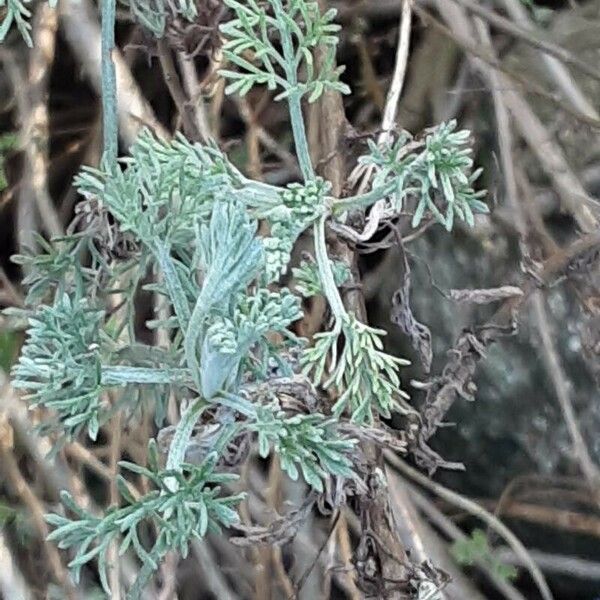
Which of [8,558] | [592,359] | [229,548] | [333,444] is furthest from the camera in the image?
[229,548]

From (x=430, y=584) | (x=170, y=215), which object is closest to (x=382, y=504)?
(x=430, y=584)

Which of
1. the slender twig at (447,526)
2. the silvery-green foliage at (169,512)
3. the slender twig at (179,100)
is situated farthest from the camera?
the slender twig at (447,526)

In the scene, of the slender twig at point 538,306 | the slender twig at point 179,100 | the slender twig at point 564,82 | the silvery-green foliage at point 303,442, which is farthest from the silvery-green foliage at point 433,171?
the slender twig at point 564,82

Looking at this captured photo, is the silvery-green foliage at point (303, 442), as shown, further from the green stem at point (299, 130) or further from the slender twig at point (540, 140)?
the slender twig at point (540, 140)

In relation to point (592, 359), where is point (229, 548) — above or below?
below

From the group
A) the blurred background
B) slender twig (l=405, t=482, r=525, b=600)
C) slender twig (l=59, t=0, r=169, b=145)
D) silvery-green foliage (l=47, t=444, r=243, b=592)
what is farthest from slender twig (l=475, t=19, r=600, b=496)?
silvery-green foliage (l=47, t=444, r=243, b=592)

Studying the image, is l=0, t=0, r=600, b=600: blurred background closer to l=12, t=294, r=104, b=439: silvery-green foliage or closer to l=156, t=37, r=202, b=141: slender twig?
l=156, t=37, r=202, b=141: slender twig

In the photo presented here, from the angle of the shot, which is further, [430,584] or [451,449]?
→ [451,449]

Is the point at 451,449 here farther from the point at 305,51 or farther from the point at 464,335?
the point at 305,51
